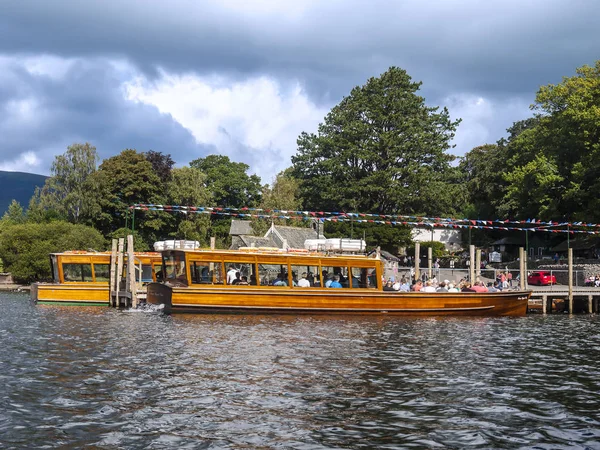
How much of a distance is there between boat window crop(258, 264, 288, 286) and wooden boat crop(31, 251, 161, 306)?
8.28 meters

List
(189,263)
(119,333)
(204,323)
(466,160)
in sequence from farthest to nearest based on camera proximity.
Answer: (466,160) → (189,263) → (204,323) → (119,333)

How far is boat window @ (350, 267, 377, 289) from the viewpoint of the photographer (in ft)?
109

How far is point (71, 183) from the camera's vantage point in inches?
Result: 3027

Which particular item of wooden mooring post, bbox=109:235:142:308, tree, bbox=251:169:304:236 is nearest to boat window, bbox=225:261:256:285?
wooden mooring post, bbox=109:235:142:308

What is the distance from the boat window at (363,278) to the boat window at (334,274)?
34 cm

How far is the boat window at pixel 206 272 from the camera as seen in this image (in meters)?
31.7

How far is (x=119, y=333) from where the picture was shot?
78.9 ft

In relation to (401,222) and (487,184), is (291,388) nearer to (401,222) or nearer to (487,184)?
(401,222)

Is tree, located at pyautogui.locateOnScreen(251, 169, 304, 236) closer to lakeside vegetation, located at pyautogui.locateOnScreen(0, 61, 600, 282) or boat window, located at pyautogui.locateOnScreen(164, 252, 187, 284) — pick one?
lakeside vegetation, located at pyautogui.locateOnScreen(0, 61, 600, 282)

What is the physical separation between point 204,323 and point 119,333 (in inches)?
179

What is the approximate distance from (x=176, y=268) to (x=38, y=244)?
37.5 metres

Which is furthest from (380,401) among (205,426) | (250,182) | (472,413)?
(250,182)

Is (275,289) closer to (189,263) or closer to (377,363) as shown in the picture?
(189,263)

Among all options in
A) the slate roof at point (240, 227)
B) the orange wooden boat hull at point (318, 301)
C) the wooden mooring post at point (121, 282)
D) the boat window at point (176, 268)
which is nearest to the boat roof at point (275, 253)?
the boat window at point (176, 268)
